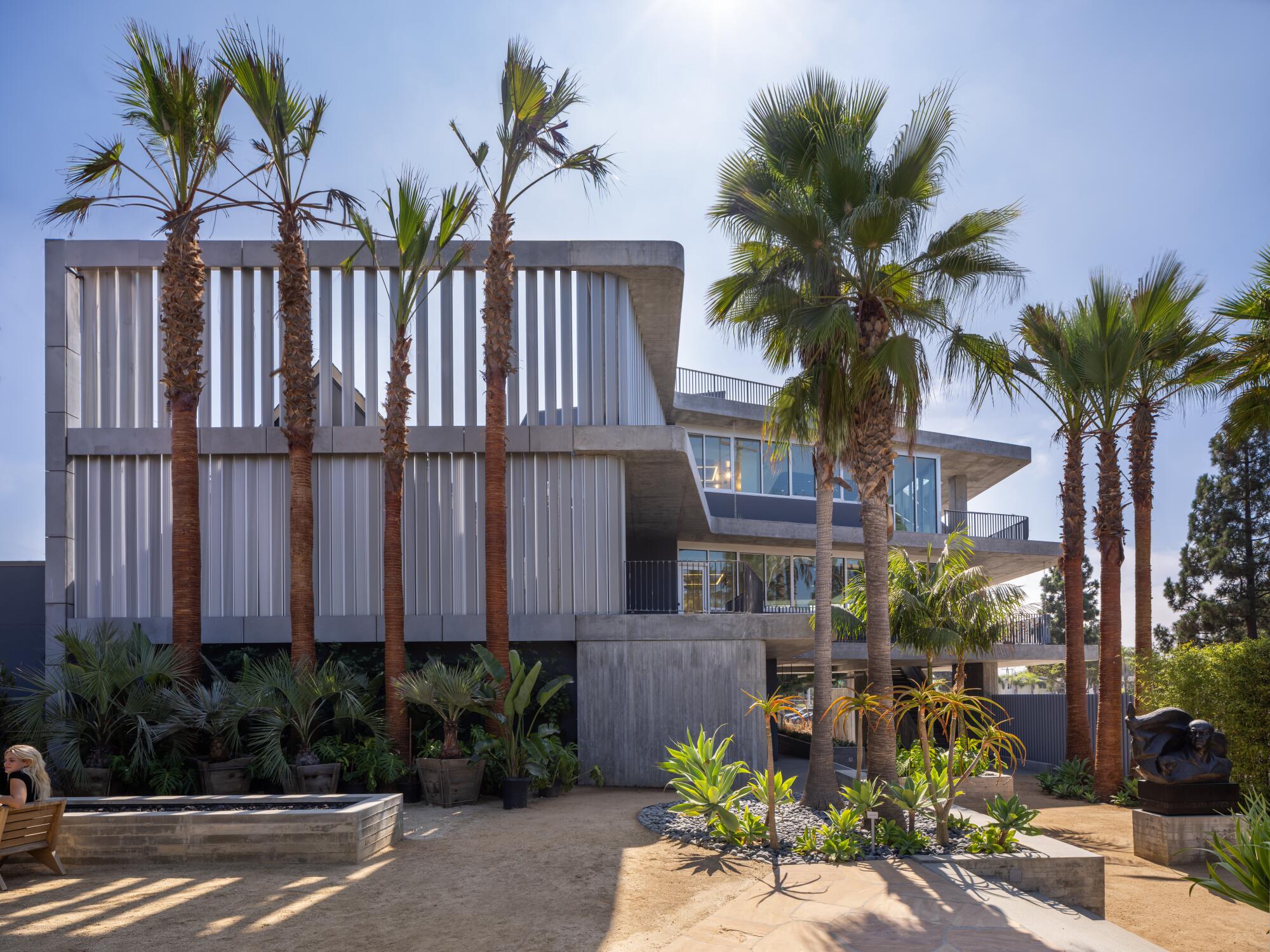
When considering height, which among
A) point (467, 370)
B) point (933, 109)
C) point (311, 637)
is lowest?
point (311, 637)

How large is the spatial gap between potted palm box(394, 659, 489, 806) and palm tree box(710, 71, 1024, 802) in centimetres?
496

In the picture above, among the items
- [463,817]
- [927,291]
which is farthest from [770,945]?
[927,291]

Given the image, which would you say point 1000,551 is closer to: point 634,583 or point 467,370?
point 634,583

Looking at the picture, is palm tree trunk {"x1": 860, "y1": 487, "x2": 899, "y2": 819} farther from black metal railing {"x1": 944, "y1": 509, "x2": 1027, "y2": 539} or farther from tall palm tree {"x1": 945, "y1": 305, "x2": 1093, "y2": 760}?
black metal railing {"x1": 944, "y1": 509, "x2": 1027, "y2": 539}

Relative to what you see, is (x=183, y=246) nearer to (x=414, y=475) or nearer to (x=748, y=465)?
(x=414, y=475)

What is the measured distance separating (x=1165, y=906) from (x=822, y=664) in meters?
4.89

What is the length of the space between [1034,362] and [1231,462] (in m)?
22.0

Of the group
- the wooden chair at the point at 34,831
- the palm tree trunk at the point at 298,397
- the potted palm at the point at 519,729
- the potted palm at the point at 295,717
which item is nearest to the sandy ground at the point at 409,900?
the wooden chair at the point at 34,831

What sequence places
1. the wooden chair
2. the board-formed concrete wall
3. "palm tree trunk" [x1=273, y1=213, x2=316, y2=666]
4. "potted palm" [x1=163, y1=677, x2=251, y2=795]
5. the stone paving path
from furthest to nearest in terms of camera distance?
the board-formed concrete wall → "palm tree trunk" [x1=273, y1=213, x2=316, y2=666] → "potted palm" [x1=163, y1=677, x2=251, y2=795] → the wooden chair → the stone paving path

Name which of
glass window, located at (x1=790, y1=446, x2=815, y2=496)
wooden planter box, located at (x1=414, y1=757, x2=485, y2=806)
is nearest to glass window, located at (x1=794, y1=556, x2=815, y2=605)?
glass window, located at (x1=790, y1=446, x2=815, y2=496)

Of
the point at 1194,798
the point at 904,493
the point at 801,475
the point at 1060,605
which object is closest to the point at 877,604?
the point at 1194,798

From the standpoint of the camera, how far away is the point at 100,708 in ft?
45.2

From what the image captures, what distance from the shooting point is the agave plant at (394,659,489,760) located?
13.6 metres

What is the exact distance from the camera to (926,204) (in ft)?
40.0
